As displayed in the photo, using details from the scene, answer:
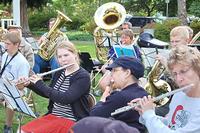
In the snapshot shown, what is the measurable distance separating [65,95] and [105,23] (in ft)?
18.1

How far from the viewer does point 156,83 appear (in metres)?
6.20

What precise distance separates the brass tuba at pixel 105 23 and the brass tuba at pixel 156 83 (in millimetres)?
3199

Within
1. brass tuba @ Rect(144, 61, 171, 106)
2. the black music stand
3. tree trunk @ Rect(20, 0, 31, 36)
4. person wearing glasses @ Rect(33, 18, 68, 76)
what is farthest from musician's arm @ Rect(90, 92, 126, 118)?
tree trunk @ Rect(20, 0, 31, 36)

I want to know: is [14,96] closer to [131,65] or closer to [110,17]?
[131,65]

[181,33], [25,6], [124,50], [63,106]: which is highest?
[181,33]

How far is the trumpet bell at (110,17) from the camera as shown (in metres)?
9.41

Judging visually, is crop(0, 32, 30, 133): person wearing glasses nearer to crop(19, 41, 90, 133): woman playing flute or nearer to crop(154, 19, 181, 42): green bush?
crop(19, 41, 90, 133): woman playing flute

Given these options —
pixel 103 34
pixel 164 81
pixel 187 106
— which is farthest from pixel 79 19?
pixel 187 106

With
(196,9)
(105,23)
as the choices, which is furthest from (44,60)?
(196,9)

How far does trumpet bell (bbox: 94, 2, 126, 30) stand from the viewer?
9.41 metres

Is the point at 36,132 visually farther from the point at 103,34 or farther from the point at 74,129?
the point at 103,34

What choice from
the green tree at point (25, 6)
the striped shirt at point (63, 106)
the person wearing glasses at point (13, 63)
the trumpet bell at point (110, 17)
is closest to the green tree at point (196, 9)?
the green tree at point (25, 6)

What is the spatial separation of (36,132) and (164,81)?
2.64m

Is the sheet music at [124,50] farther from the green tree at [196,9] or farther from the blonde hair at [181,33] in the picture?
the green tree at [196,9]
